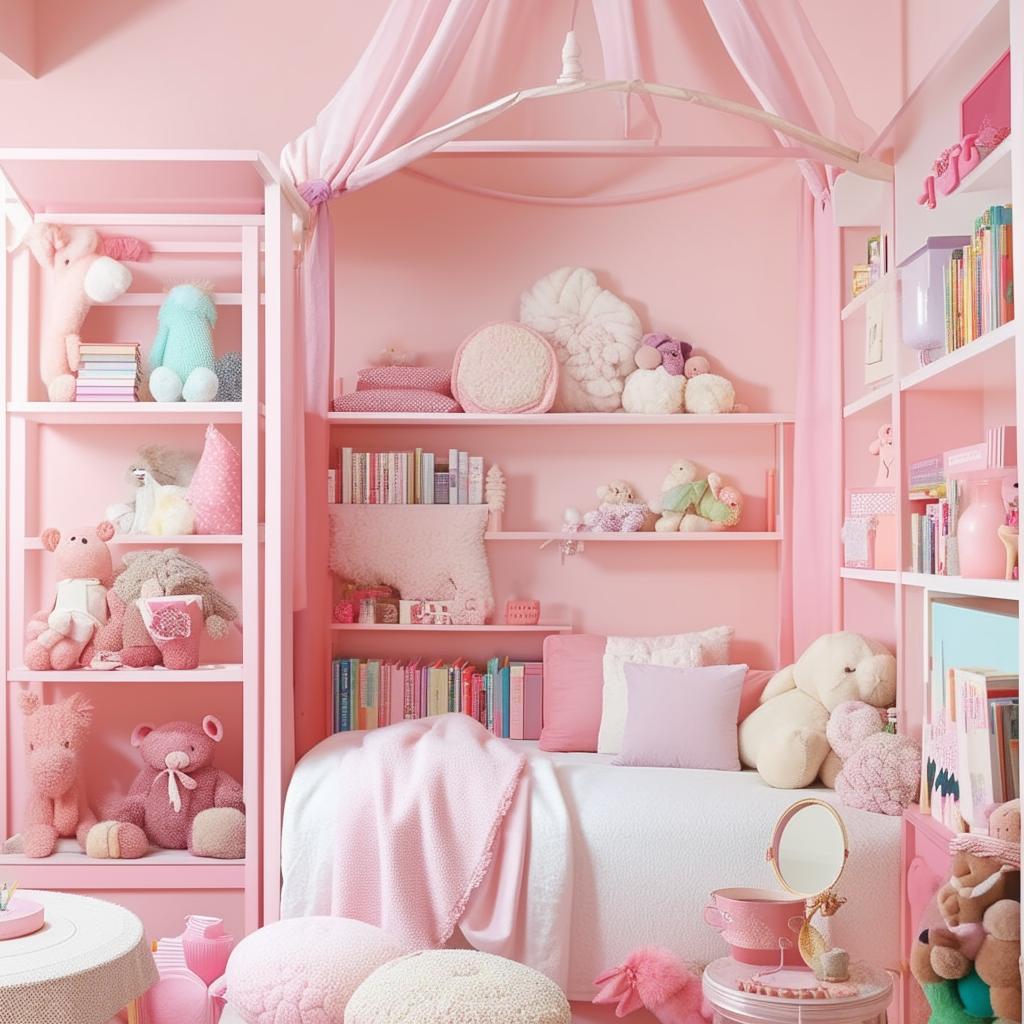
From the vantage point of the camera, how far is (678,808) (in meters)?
2.88

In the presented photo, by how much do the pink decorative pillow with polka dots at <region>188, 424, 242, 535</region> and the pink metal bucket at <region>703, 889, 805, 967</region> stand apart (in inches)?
67.4

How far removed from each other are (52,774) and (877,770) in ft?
6.82

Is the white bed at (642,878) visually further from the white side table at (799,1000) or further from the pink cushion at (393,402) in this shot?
the pink cushion at (393,402)

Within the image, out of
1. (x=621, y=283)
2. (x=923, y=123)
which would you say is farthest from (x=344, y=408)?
(x=923, y=123)

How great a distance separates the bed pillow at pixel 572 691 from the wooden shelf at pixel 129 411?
1142 millimetres

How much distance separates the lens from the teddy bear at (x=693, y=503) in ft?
12.3

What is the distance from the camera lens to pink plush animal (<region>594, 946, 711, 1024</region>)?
105 inches

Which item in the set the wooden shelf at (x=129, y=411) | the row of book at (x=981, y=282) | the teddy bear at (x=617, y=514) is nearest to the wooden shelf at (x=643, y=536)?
the teddy bear at (x=617, y=514)

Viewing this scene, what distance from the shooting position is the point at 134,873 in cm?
322

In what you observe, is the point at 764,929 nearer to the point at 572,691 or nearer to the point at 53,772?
the point at 572,691

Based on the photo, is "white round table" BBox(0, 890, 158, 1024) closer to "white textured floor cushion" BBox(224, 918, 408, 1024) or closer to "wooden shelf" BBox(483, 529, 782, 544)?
"white textured floor cushion" BBox(224, 918, 408, 1024)

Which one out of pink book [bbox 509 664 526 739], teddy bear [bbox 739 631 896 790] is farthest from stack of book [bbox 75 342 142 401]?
teddy bear [bbox 739 631 896 790]

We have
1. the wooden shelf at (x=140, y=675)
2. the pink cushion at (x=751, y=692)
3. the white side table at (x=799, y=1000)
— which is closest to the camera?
the white side table at (x=799, y=1000)

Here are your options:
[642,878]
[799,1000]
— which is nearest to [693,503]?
[642,878]
